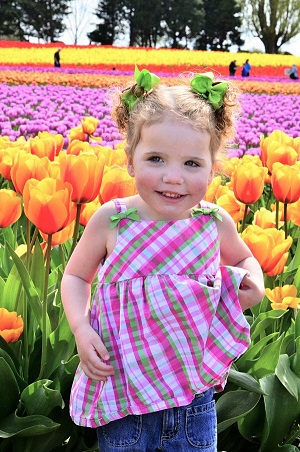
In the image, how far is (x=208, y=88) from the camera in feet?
5.62

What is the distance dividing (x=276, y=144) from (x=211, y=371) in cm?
133

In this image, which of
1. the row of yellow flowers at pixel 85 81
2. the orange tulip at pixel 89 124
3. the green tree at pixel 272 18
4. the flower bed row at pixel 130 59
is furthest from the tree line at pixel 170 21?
the orange tulip at pixel 89 124

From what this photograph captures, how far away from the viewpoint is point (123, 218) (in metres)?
1.66

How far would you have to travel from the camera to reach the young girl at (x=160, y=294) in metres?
1.58

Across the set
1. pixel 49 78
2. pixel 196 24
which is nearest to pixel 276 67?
pixel 49 78

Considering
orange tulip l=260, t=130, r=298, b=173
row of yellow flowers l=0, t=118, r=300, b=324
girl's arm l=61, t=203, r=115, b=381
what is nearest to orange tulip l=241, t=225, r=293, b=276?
row of yellow flowers l=0, t=118, r=300, b=324

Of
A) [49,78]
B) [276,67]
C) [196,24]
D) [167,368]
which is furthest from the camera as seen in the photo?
[196,24]

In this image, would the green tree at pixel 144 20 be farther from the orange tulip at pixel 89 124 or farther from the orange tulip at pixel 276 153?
the orange tulip at pixel 276 153

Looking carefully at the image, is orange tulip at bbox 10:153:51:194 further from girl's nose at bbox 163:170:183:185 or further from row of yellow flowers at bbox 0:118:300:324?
girl's nose at bbox 163:170:183:185

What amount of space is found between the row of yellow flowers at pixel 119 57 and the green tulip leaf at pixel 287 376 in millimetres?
24573

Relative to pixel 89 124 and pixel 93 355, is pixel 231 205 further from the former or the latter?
pixel 89 124

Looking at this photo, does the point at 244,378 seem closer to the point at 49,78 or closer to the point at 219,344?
the point at 219,344

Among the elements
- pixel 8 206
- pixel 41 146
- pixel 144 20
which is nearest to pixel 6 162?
pixel 41 146

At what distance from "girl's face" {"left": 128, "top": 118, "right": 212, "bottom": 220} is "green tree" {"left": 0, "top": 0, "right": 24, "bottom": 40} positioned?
51.8m
